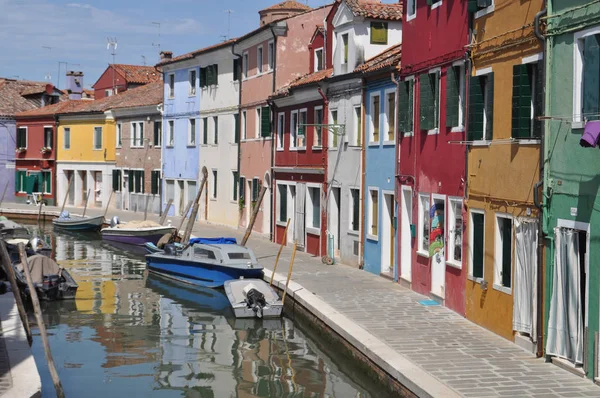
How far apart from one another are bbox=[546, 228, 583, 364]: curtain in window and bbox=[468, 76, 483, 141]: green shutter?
4123 millimetres

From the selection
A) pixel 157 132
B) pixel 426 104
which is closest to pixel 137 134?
pixel 157 132

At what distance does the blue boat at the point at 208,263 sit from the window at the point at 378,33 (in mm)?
7634

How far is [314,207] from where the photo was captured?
1232 inches

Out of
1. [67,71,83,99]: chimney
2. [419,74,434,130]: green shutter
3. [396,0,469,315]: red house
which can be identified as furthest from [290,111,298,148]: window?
[67,71,83,99]: chimney

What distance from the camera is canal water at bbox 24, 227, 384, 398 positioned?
51.5ft

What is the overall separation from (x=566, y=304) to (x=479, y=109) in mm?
5217

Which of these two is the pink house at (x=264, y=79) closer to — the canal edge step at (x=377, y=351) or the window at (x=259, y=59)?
the window at (x=259, y=59)

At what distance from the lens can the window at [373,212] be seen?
82.9ft

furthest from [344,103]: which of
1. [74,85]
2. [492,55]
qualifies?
[74,85]

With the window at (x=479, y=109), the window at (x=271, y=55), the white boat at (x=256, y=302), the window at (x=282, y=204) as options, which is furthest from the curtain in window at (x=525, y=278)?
the window at (x=271, y=55)

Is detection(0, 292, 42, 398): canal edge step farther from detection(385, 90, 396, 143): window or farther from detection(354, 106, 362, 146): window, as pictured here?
detection(354, 106, 362, 146): window

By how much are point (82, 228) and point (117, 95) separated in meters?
15.3

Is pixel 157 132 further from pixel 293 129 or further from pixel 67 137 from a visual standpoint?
pixel 293 129

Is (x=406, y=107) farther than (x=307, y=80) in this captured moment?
No
